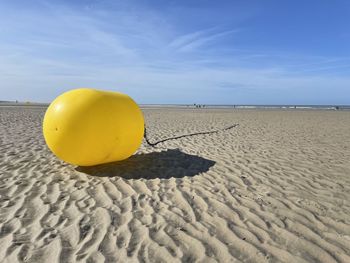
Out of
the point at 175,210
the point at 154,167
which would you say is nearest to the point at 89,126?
the point at 154,167

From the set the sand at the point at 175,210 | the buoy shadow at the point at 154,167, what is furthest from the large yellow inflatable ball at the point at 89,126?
the sand at the point at 175,210

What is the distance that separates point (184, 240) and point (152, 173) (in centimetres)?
262

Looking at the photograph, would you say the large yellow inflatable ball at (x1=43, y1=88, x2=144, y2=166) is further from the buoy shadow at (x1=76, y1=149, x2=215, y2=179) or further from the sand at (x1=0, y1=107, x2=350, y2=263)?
the sand at (x1=0, y1=107, x2=350, y2=263)

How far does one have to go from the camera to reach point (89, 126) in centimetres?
564

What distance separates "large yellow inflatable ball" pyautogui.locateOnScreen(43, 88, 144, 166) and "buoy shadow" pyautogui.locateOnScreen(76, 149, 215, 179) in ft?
0.91

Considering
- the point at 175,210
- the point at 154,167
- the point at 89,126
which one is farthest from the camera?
the point at 154,167

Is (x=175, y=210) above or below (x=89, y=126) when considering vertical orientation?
below

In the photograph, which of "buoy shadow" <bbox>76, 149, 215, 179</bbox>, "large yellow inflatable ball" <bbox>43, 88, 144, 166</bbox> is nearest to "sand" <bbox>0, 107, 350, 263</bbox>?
"buoy shadow" <bbox>76, 149, 215, 179</bbox>

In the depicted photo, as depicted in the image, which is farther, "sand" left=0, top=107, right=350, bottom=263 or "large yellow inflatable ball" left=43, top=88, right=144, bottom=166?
"large yellow inflatable ball" left=43, top=88, right=144, bottom=166

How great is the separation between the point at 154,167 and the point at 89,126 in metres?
1.67

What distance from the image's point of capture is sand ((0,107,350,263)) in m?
3.45

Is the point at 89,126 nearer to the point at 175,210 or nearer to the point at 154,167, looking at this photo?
the point at 154,167

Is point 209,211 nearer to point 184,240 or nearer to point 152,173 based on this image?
point 184,240

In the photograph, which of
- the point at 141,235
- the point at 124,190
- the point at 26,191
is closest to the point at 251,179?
the point at 124,190
